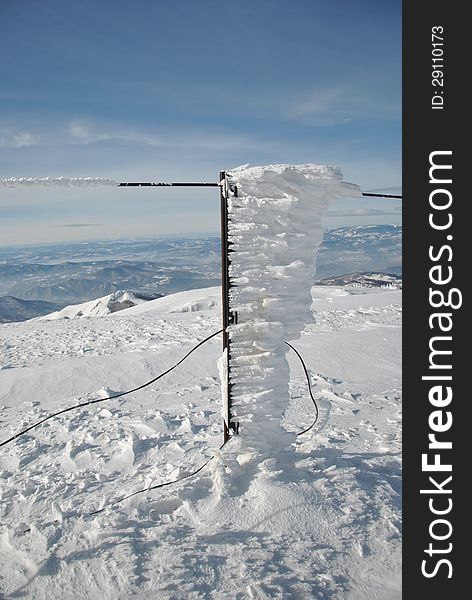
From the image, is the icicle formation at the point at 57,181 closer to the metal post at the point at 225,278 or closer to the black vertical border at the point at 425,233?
the metal post at the point at 225,278

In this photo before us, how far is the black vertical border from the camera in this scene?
86.8 inches

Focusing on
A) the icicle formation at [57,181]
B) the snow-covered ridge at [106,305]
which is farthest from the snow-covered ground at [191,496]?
the snow-covered ridge at [106,305]

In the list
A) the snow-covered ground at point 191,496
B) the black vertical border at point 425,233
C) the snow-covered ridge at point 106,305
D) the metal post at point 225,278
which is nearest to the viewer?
the black vertical border at point 425,233

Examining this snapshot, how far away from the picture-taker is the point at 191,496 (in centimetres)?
301

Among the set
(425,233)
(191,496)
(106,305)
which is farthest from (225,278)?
(106,305)

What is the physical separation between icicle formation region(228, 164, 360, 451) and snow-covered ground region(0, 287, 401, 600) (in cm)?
31

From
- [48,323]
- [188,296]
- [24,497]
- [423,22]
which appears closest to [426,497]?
[423,22]

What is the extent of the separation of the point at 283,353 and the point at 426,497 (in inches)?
52.6

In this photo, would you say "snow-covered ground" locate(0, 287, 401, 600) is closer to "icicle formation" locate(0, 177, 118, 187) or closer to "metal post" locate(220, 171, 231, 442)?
"metal post" locate(220, 171, 231, 442)

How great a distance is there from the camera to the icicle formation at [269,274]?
9.48 feet

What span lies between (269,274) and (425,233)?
1070 millimetres

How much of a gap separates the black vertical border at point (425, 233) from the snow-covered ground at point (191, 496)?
2.05 ft

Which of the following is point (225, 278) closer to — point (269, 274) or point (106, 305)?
point (269, 274)

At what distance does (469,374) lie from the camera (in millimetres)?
2236
